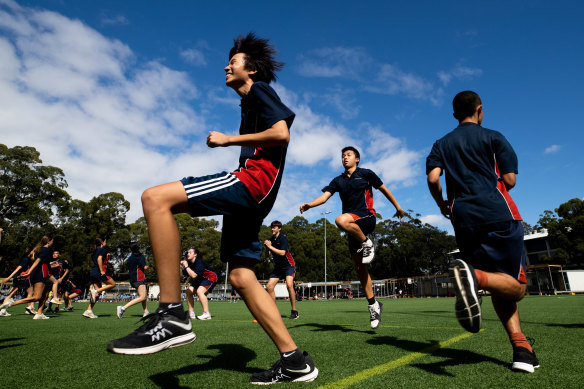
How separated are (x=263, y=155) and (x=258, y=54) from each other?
1103 mm

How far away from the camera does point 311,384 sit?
2.26 m

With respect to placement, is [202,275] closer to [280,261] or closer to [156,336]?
[280,261]

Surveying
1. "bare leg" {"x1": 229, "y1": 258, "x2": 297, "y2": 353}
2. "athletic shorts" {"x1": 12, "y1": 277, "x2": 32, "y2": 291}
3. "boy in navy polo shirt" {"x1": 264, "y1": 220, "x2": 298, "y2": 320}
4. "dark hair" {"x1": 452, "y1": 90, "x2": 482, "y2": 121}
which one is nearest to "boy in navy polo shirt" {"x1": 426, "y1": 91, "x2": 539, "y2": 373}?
"dark hair" {"x1": 452, "y1": 90, "x2": 482, "y2": 121}

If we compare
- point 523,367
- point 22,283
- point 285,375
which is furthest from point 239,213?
point 22,283

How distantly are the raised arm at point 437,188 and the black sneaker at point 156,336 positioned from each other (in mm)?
2312

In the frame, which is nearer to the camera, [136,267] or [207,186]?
[207,186]

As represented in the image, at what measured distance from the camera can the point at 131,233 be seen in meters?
52.1

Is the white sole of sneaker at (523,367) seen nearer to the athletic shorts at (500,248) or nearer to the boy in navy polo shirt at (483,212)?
the boy in navy polo shirt at (483,212)

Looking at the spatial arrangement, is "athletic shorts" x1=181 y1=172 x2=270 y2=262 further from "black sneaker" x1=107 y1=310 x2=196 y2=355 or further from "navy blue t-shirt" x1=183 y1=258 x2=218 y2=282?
"navy blue t-shirt" x1=183 y1=258 x2=218 y2=282

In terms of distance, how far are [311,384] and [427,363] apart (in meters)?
1.10

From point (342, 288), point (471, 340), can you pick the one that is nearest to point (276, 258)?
point (471, 340)

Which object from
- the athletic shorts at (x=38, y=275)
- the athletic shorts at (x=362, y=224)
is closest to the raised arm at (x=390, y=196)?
the athletic shorts at (x=362, y=224)

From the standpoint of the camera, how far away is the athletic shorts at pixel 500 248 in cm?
260

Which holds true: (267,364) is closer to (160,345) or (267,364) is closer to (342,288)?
(160,345)
